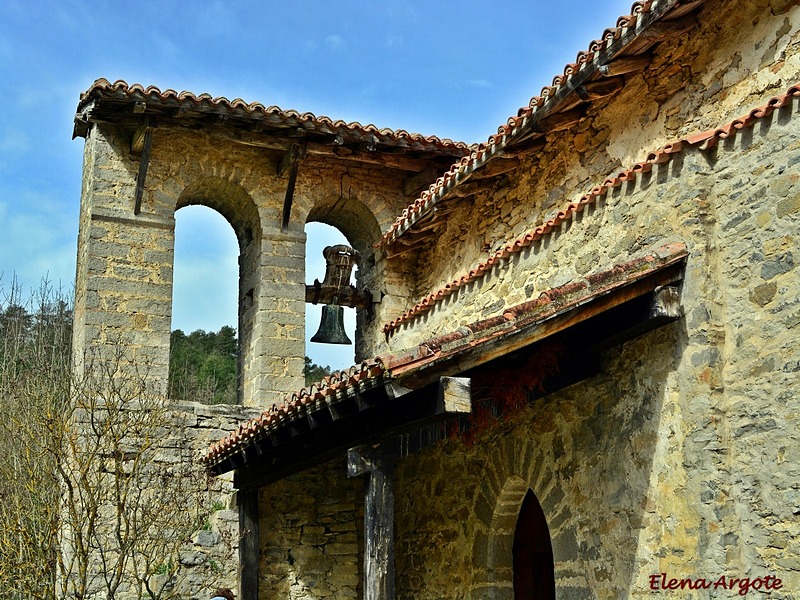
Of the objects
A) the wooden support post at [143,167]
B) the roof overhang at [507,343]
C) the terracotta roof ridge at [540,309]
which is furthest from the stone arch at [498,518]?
the wooden support post at [143,167]

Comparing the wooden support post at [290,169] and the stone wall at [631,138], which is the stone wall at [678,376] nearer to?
the stone wall at [631,138]

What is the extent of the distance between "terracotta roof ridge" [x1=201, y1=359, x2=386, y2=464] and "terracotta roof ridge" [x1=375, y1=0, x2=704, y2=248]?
2.79 metres

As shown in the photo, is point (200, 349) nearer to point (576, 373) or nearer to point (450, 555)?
point (450, 555)

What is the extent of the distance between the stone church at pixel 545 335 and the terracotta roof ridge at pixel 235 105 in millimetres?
26

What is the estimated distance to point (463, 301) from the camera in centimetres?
958

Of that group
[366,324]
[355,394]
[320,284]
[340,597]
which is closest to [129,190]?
[320,284]

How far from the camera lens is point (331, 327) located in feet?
40.8

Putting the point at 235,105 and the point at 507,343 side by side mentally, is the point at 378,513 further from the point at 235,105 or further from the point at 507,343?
the point at 235,105

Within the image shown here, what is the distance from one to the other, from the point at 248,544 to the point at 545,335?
454cm

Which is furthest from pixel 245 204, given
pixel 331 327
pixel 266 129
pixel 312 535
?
pixel 312 535

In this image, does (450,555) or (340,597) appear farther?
(340,597)

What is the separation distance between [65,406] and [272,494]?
8.65ft

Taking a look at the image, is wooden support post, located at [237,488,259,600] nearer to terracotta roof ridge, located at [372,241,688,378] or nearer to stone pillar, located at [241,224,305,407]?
stone pillar, located at [241,224,305,407]

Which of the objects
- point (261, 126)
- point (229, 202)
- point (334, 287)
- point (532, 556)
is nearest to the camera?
point (532, 556)
